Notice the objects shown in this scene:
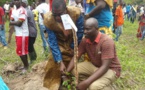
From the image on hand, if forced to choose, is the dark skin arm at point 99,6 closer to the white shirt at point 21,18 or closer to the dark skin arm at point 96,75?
the dark skin arm at point 96,75

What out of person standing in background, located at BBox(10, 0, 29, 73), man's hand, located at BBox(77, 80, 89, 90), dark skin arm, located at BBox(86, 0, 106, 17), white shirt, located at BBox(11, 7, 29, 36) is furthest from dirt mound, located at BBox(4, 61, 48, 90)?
dark skin arm, located at BBox(86, 0, 106, 17)

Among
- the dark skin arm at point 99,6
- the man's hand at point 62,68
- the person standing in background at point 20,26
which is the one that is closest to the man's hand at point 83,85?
the man's hand at point 62,68

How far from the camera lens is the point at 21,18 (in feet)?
15.6

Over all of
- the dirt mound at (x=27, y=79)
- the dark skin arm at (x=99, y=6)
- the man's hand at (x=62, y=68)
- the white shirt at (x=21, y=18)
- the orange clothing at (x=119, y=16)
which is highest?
the dark skin arm at (x=99, y=6)

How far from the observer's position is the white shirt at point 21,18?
477cm

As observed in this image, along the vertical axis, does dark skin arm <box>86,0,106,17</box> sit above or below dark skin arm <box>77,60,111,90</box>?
above

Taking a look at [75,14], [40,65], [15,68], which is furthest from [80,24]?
[15,68]

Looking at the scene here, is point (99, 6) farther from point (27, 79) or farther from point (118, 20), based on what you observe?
point (118, 20)

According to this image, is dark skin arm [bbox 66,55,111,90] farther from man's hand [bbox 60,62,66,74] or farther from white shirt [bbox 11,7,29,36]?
white shirt [bbox 11,7,29,36]

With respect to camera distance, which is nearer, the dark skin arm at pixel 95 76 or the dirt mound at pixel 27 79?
the dark skin arm at pixel 95 76

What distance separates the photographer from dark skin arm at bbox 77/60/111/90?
9.56 ft

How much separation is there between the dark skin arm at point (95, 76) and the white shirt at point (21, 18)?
2.33 m

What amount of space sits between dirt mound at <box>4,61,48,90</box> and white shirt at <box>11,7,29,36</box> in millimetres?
723

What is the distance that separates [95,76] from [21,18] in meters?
2.39
